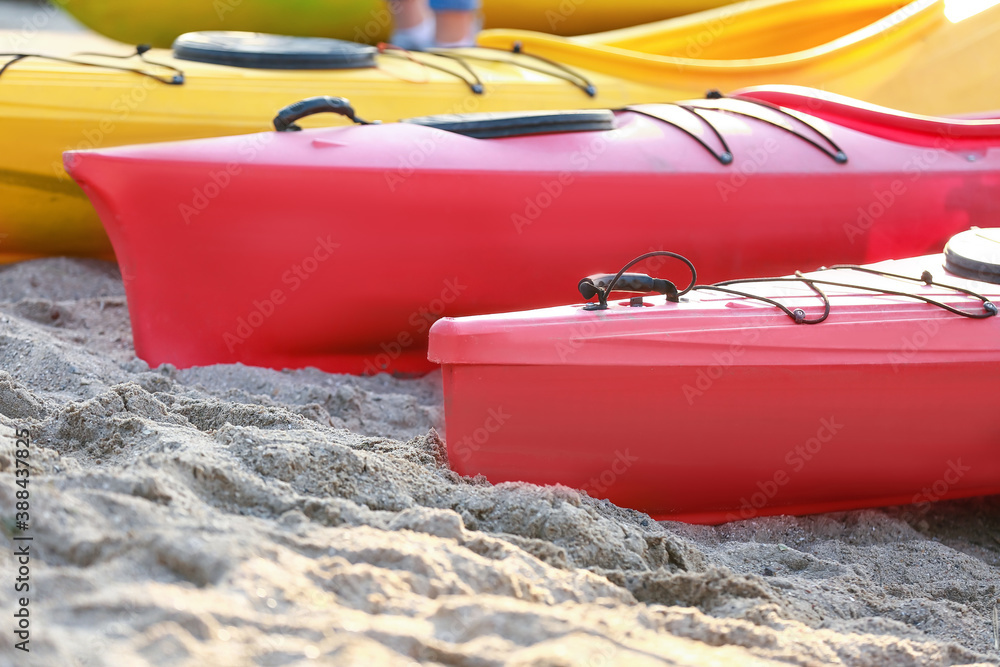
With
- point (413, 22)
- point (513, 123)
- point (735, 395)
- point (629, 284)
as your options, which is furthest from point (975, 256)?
point (413, 22)

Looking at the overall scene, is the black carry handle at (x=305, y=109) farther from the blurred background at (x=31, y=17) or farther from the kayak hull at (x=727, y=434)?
the blurred background at (x=31, y=17)

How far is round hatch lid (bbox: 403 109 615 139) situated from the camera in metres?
2.85

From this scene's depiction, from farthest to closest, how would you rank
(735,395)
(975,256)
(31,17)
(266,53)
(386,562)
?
(31,17) → (266,53) → (975,256) → (735,395) → (386,562)

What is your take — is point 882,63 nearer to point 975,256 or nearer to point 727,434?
point 975,256

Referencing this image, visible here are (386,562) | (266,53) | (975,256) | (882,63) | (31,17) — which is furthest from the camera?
(31,17)

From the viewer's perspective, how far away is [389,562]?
4.92 feet

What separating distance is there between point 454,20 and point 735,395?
282 centimetres

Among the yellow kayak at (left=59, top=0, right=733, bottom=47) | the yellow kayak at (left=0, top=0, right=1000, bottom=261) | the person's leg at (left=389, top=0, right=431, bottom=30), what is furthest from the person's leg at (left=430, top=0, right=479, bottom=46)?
the yellow kayak at (left=59, top=0, right=733, bottom=47)

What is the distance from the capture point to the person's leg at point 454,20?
14.0ft

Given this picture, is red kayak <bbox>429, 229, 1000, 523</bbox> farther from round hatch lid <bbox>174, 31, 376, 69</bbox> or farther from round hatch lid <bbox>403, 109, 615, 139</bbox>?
round hatch lid <bbox>174, 31, 376, 69</bbox>

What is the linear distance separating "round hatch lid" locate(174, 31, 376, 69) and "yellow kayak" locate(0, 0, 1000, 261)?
4cm

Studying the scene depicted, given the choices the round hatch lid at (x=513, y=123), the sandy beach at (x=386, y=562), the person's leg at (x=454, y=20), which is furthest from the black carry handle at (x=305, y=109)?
the person's leg at (x=454, y=20)

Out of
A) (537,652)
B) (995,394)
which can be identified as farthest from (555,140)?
(537,652)

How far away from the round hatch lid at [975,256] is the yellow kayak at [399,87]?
1.33 metres
